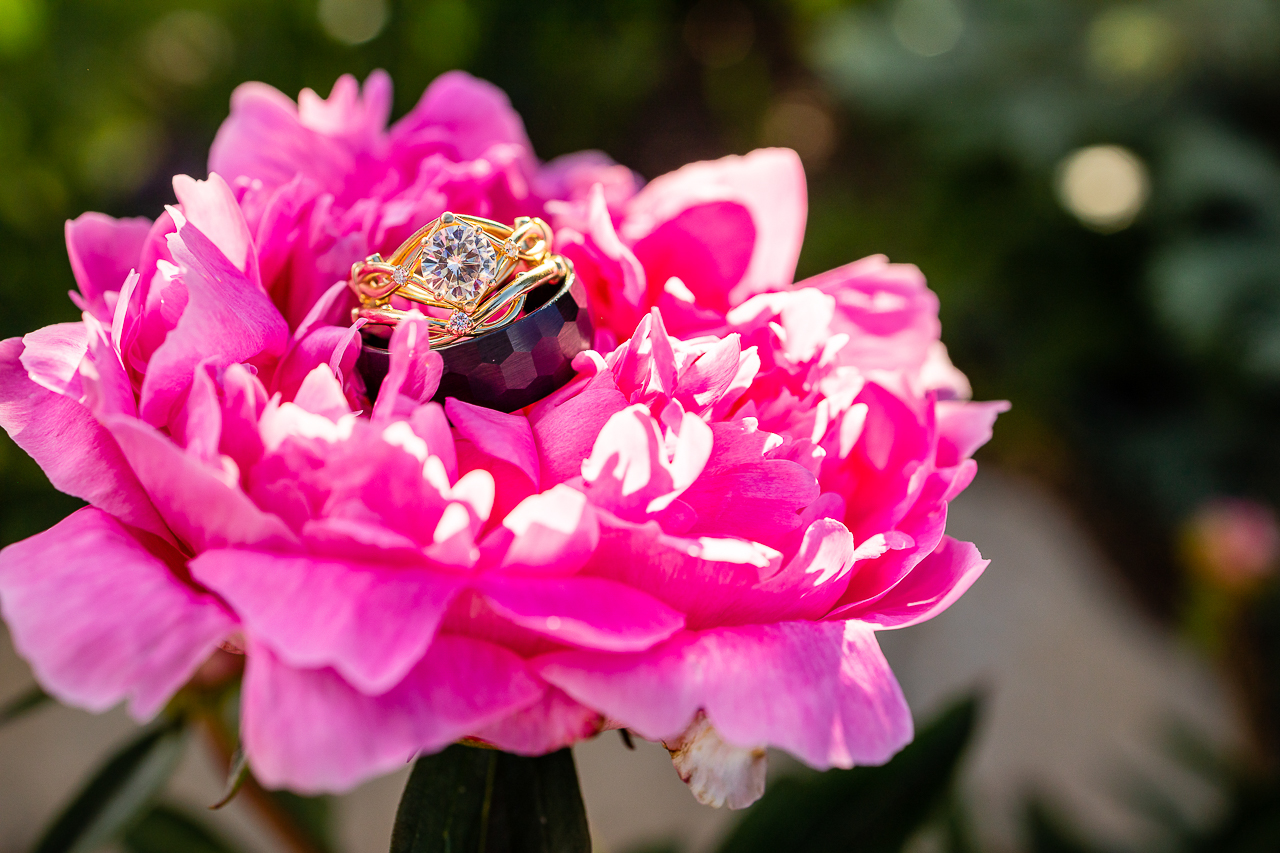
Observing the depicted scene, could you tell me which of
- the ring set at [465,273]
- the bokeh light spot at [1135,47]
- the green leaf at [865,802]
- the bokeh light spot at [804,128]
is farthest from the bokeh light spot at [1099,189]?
the ring set at [465,273]

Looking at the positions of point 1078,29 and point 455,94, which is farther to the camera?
point 1078,29

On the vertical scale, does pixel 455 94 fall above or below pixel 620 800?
above

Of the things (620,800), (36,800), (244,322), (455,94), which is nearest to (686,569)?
(244,322)

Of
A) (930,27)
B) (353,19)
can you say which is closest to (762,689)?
(353,19)

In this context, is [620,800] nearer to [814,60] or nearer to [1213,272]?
[1213,272]

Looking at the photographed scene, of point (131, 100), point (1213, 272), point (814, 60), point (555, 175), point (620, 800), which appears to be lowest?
point (620, 800)

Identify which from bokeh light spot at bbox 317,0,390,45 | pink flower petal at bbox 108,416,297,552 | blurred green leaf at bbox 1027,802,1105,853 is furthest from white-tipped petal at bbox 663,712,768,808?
bokeh light spot at bbox 317,0,390,45
